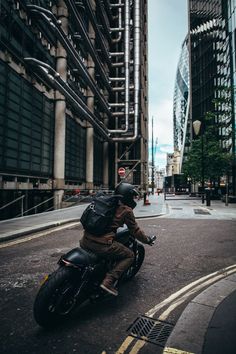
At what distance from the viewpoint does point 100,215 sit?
308 cm

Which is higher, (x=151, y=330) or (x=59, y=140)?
(x=59, y=140)

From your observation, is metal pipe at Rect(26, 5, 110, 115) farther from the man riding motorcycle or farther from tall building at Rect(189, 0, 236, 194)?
tall building at Rect(189, 0, 236, 194)

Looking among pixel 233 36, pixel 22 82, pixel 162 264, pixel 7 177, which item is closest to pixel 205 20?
pixel 233 36

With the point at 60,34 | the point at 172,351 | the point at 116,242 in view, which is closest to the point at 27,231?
the point at 116,242

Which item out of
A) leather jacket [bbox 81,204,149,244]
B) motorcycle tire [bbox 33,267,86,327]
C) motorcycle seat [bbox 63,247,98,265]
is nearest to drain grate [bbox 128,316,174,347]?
motorcycle tire [bbox 33,267,86,327]

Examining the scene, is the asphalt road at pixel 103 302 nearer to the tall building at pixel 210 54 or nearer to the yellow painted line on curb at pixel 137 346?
the yellow painted line on curb at pixel 137 346

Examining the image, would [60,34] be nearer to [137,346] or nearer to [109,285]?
[109,285]

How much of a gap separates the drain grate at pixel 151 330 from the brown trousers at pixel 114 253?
0.59m

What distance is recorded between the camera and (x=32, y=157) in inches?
642

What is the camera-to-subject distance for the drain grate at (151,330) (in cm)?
256

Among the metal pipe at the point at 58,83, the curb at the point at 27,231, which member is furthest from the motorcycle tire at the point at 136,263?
the metal pipe at the point at 58,83

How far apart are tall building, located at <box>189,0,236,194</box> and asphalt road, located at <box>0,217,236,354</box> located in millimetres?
36410

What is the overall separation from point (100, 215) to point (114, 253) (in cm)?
56

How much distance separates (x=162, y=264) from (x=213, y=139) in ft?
103
